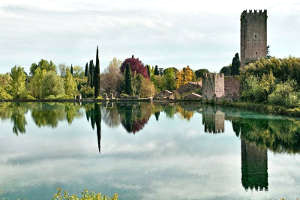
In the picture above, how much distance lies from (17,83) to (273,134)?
4785 centimetres

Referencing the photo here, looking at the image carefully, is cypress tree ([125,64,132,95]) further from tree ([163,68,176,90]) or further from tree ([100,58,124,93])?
tree ([163,68,176,90])

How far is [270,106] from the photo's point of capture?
2819cm

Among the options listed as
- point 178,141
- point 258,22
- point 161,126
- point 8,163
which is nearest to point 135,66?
point 258,22

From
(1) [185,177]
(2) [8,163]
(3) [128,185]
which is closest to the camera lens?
(3) [128,185]

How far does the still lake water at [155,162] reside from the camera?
8.55m

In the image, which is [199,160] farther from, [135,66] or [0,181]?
[135,66]

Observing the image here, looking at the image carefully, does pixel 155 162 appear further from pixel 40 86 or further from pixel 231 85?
pixel 40 86

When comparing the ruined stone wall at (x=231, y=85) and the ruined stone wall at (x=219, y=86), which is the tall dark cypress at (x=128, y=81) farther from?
the ruined stone wall at (x=219, y=86)

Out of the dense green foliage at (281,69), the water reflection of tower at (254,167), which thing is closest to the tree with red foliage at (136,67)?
the dense green foliage at (281,69)

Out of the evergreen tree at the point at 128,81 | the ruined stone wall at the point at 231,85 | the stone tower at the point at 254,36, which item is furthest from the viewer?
the evergreen tree at the point at 128,81

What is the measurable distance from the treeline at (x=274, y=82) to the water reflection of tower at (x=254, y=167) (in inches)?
571

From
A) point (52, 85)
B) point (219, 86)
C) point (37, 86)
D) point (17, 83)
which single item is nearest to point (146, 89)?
point (52, 85)

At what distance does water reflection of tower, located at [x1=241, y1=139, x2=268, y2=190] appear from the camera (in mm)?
9048

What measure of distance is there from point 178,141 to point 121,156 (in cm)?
408
